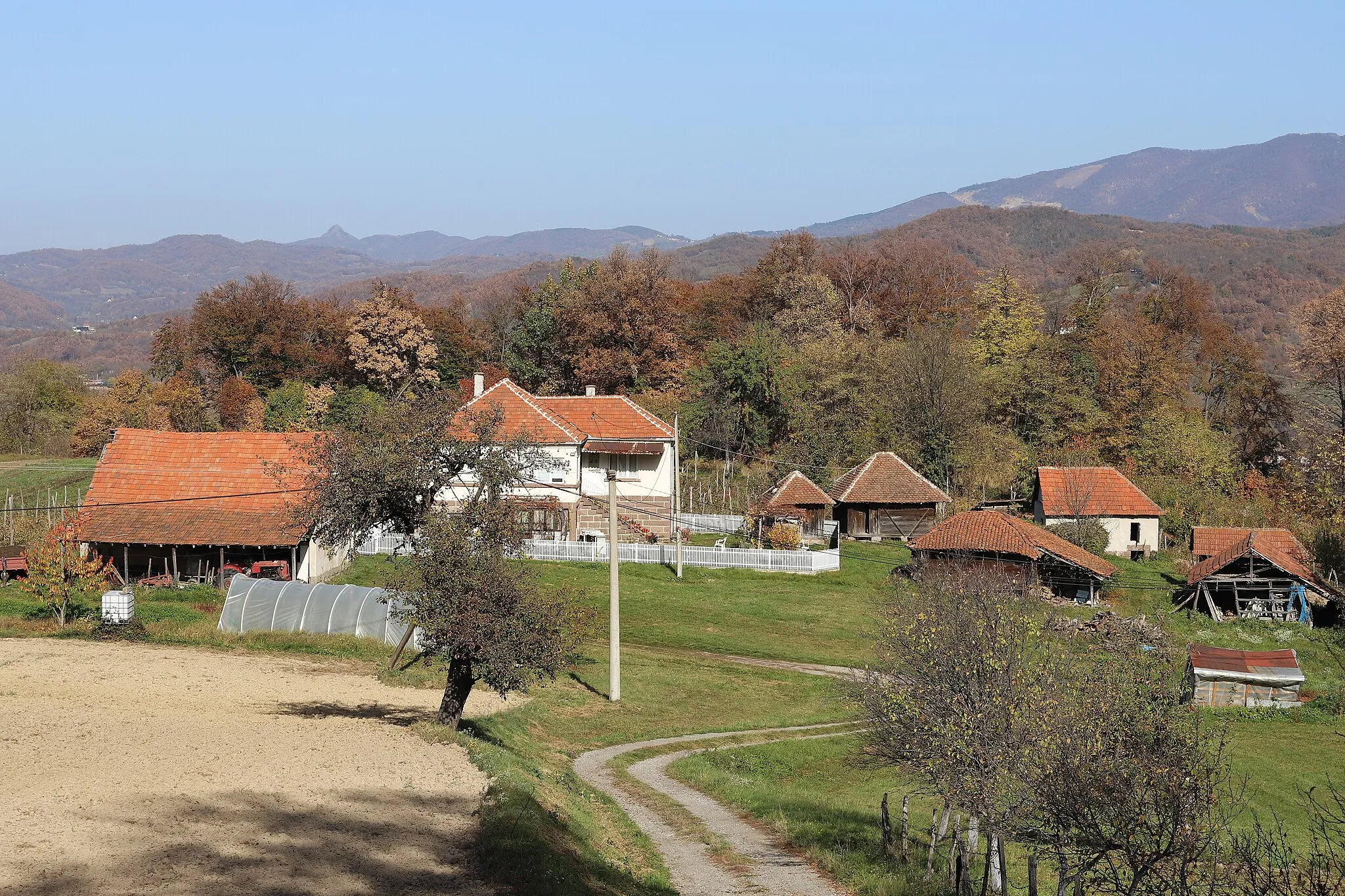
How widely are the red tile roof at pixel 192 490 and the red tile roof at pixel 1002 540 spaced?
2575 centimetres

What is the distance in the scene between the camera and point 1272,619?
45.8m

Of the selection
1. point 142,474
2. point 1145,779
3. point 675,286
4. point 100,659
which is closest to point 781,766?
point 1145,779

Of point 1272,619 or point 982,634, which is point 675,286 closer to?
point 1272,619

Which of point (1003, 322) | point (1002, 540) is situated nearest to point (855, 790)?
point (1002, 540)

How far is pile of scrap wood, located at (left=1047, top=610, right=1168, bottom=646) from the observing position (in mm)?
36700

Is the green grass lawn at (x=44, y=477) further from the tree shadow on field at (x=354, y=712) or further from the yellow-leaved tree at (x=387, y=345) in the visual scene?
the tree shadow on field at (x=354, y=712)

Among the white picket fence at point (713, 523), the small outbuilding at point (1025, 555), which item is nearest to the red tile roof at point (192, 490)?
the white picket fence at point (713, 523)

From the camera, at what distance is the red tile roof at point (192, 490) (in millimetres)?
39344

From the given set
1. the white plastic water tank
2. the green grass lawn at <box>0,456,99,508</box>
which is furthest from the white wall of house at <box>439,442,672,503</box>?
the green grass lawn at <box>0,456,99,508</box>

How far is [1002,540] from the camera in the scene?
47.3 metres

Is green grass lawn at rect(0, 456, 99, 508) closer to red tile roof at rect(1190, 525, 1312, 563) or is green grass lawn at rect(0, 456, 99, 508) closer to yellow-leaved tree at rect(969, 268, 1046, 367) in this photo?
yellow-leaved tree at rect(969, 268, 1046, 367)

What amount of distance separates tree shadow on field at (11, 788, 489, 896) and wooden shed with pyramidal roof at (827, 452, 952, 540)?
4132cm

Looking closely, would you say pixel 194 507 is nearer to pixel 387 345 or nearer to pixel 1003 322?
pixel 387 345

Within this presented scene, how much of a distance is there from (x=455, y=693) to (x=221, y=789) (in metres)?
5.73
